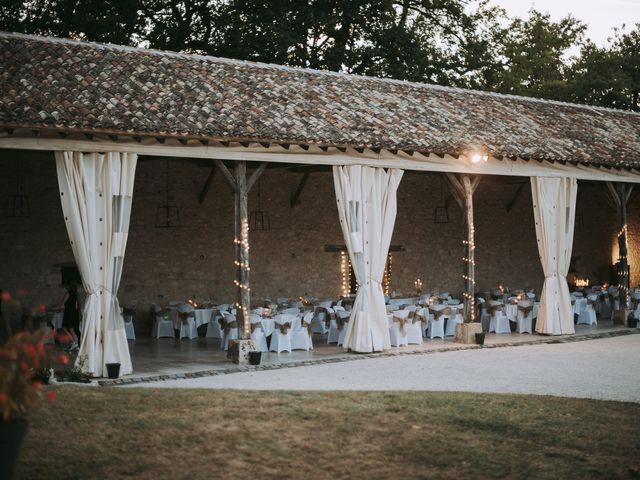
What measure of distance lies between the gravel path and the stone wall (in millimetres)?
5198

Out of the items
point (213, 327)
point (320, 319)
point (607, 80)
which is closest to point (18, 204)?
point (213, 327)

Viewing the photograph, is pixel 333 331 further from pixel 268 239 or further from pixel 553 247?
pixel 553 247

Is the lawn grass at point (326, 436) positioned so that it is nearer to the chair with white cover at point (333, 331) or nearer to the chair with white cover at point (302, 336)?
the chair with white cover at point (302, 336)

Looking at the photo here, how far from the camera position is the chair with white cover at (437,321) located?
50.3 ft

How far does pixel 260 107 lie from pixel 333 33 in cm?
1173

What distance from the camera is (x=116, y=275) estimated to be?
1105cm

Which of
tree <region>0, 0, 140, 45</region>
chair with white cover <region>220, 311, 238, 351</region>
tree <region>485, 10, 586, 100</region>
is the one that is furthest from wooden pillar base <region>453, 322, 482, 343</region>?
tree <region>485, 10, 586, 100</region>

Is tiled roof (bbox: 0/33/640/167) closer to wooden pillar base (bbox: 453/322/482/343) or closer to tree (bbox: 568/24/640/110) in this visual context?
wooden pillar base (bbox: 453/322/482/343)

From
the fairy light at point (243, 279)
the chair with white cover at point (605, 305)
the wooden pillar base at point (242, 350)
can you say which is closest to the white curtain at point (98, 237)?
the wooden pillar base at point (242, 350)

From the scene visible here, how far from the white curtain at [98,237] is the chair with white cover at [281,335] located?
3059mm

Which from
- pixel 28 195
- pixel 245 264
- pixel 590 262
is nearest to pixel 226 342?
pixel 245 264

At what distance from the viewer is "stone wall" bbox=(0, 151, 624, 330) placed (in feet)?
49.7

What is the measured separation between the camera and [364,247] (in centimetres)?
1330

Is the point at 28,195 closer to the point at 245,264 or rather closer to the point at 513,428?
the point at 245,264
